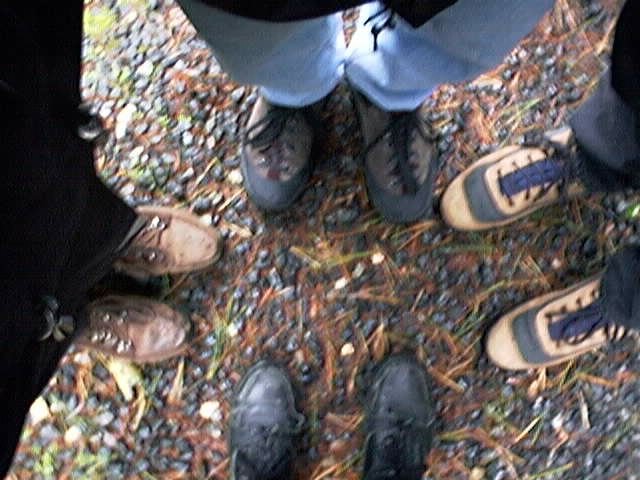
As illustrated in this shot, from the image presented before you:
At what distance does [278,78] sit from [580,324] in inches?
30.6

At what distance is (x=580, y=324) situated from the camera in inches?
52.7

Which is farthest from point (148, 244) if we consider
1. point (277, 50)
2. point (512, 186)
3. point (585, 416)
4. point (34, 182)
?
point (585, 416)

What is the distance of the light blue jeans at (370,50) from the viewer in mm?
893

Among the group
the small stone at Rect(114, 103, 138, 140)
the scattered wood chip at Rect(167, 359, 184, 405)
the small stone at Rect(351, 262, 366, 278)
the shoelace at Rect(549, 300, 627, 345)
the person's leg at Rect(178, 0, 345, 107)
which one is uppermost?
the person's leg at Rect(178, 0, 345, 107)

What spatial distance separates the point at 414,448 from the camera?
1345mm

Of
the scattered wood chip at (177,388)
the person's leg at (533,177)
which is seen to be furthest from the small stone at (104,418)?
the person's leg at (533,177)

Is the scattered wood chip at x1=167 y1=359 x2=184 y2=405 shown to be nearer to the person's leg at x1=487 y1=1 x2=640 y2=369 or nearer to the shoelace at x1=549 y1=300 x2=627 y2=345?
the person's leg at x1=487 y1=1 x2=640 y2=369

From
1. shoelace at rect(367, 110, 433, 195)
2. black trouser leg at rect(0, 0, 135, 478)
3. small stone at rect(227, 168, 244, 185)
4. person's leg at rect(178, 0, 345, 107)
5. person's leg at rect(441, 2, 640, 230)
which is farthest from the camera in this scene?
small stone at rect(227, 168, 244, 185)

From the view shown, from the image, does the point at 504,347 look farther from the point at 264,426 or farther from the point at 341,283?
the point at 264,426

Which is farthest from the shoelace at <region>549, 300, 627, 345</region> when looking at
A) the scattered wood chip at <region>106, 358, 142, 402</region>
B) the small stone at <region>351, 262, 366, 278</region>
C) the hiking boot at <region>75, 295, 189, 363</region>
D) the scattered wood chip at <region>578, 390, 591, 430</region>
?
the scattered wood chip at <region>106, 358, 142, 402</region>

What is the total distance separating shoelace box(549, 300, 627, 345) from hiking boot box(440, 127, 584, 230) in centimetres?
23

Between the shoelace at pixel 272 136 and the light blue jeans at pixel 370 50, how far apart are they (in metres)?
0.05

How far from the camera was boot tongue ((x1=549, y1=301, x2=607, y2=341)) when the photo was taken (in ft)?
4.37

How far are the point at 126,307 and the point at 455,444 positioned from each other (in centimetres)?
73
